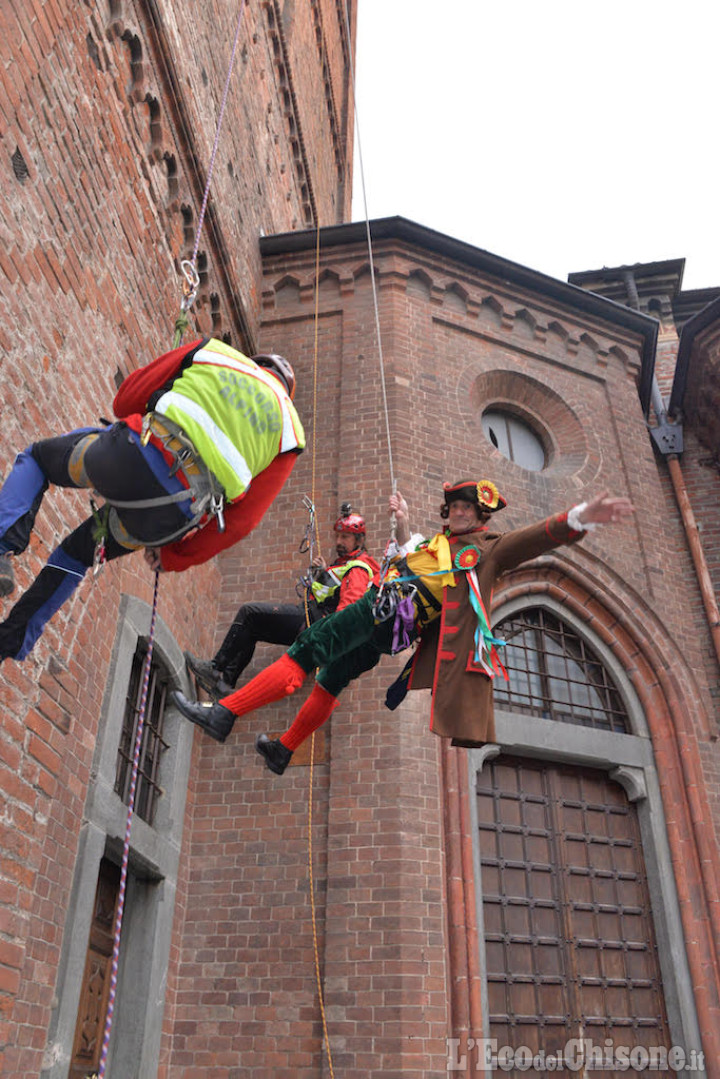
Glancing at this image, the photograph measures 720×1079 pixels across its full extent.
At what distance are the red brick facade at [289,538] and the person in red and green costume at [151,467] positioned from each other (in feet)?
4.10

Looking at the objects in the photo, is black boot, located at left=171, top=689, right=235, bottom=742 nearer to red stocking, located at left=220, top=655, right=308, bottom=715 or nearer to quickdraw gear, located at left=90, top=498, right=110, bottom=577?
red stocking, located at left=220, top=655, right=308, bottom=715

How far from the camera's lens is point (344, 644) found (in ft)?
15.8

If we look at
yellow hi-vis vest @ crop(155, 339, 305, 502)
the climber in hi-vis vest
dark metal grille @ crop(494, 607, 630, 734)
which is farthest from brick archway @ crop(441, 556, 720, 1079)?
yellow hi-vis vest @ crop(155, 339, 305, 502)

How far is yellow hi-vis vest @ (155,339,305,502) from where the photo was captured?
363cm

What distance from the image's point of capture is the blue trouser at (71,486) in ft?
11.4

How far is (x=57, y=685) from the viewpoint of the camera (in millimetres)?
5281

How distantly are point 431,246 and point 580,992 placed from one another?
26.3 feet

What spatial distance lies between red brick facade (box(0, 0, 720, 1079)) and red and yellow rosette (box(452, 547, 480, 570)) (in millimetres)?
2324

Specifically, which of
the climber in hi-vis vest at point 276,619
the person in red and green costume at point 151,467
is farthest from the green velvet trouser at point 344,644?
the climber in hi-vis vest at point 276,619

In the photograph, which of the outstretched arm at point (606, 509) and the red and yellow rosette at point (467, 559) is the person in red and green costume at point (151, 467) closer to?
the red and yellow rosette at point (467, 559)

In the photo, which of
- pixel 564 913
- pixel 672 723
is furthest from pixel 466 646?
pixel 672 723

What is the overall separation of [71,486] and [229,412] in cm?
71

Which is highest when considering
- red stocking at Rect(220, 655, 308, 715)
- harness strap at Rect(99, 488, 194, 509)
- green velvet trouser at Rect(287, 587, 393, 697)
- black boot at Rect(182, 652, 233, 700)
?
black boot at Rect(182, 652, 233, 700)

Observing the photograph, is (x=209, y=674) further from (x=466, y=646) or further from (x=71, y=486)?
(x=71, y=486)
